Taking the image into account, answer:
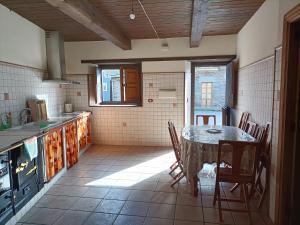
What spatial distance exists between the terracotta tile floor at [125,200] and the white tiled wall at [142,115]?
3.91ft

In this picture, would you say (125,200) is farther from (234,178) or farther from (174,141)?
(234,178)

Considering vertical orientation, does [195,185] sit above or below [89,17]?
below

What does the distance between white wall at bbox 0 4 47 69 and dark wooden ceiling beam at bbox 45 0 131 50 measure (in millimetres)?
1142

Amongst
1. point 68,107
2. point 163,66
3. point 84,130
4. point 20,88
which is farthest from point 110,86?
point 20,88

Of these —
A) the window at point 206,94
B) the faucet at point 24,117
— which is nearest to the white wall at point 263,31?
the window at point 206,94

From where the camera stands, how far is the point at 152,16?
3475mm

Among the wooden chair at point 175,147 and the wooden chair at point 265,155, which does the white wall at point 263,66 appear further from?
the wooden chair at point 175,147

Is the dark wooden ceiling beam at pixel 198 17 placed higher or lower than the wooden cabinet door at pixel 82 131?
higher

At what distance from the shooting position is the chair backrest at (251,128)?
9.93 feet

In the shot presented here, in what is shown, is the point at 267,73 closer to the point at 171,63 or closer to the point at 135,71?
the point at 171,63

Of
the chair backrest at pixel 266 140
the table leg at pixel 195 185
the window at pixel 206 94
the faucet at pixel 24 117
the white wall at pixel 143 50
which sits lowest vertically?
the table leg at pixel 195 185

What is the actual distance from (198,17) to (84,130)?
A: 3.14 m

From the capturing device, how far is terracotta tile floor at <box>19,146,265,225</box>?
2352 mm

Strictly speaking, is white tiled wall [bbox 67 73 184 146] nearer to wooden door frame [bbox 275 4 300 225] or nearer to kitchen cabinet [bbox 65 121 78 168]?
kitchen cabinet [bbox 65 121 78 168]
